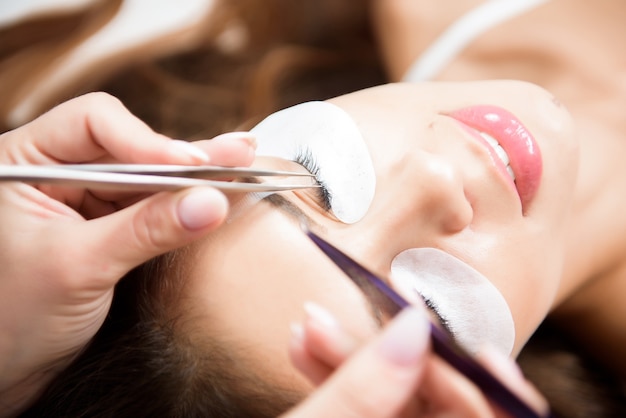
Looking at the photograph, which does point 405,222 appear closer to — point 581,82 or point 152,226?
point 152,226

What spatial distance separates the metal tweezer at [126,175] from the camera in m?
0.43

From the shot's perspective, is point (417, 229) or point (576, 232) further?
point (576, 232)

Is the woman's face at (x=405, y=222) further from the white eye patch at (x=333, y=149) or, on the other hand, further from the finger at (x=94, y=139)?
the finger at (x=94, y=139)

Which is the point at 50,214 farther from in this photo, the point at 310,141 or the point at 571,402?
the point at 571,402

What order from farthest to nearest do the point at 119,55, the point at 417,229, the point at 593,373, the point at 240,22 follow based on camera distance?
the point at 240,22 → the point at 119,55 → the point at 593,373 → the point at 417,229

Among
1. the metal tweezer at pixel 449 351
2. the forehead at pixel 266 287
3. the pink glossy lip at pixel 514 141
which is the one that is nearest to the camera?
the metal tweezer at pixel 449 351

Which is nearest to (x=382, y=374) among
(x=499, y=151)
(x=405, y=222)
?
(x=405, y=222)

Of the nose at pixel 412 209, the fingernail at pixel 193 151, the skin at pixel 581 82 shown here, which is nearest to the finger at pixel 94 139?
the fingernail at pixel 193 151

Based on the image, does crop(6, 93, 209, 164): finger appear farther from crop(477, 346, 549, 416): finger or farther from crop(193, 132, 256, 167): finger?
crop(477, 346, 549, 416): finger

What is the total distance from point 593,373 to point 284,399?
0.73m

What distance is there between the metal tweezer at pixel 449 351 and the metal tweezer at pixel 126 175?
123 millimetres

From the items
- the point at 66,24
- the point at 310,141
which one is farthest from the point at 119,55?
the point at 310,141

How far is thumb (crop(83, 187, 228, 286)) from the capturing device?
0.49 m

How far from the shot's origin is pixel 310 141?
702mm
